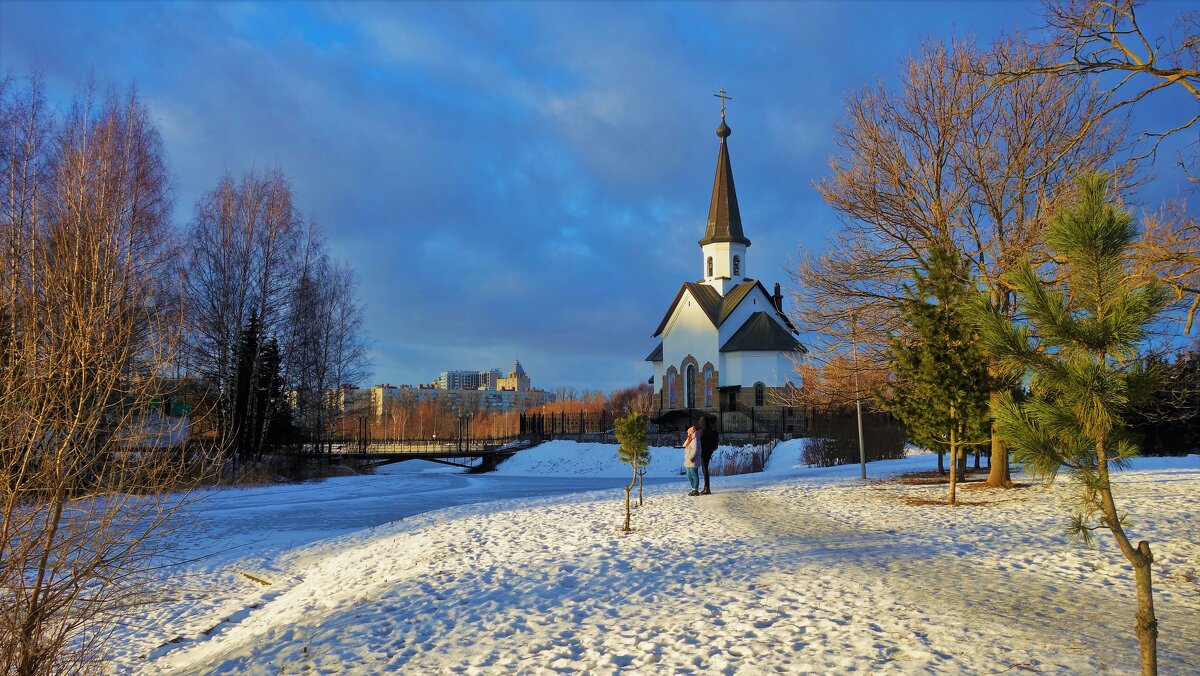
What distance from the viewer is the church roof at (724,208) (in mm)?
52281

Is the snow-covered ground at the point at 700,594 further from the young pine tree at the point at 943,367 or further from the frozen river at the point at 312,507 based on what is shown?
the young pine tree at the point at 943,367

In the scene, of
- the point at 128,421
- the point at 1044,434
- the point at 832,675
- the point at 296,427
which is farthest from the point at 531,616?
the point at 296,427

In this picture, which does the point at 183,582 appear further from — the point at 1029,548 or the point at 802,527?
the point at 1029,548

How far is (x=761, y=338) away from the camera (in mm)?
47500

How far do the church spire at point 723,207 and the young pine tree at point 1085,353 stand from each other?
48048 mm

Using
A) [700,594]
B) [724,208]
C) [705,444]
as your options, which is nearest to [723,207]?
[724,208]

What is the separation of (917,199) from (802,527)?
9097 millimetres

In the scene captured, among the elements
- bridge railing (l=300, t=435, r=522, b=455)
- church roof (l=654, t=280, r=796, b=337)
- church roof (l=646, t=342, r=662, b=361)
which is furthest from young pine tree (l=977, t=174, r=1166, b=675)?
church roof (l=646, t=342, r=662, b=361)

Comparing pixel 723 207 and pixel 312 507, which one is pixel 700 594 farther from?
pixel 723 207

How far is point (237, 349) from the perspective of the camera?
25359 mm

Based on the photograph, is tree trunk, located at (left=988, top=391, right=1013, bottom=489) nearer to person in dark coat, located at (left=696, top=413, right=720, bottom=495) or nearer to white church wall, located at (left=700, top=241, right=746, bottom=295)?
person in dark coat, located at (left=696, top=413, right=720, bottom=495)

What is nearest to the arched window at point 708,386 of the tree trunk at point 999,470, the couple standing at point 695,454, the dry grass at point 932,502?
the couple standing at point 695,454

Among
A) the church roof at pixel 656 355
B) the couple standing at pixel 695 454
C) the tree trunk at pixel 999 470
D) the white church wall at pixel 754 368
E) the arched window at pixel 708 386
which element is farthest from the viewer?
the church roof at pixel 656 355

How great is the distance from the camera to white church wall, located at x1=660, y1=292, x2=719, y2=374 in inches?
1955
